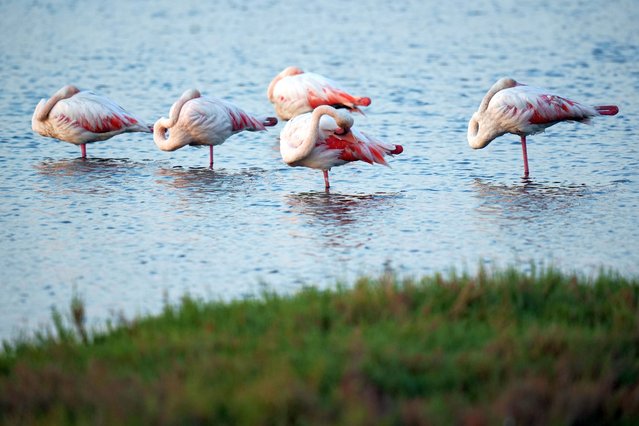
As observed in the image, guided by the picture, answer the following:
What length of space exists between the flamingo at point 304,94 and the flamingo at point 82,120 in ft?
5.74

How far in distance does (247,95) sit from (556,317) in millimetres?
9717

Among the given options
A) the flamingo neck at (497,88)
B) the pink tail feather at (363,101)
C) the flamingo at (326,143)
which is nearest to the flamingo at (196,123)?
the flamingo at (326,143)

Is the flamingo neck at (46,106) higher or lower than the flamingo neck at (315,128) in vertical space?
higher

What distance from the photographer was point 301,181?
35.1 feet

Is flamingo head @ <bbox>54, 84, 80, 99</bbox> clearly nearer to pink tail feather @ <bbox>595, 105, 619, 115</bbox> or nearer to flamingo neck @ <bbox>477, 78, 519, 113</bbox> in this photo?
flamingo neck @ <bbox>477, 78, 519, 113</bbox>

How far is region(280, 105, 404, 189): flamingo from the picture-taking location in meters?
9.95

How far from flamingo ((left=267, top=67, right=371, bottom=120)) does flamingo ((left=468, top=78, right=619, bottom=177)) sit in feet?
5.94

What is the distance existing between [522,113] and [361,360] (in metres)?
5.96

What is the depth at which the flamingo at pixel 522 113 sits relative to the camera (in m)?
10.5

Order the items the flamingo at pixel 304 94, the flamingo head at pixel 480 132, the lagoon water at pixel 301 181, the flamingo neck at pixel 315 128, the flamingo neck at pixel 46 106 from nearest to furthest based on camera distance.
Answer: the lagoon water at pixel 301 181 → the flamingo neck at pixel 315 128 → the flamingo head at pixel 480 132 → the flamingo neck at pixel 46 106 → the flamingo at pixel 304 94

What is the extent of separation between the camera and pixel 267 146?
12.5 metres

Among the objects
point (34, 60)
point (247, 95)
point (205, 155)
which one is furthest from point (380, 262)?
point (34, 60)

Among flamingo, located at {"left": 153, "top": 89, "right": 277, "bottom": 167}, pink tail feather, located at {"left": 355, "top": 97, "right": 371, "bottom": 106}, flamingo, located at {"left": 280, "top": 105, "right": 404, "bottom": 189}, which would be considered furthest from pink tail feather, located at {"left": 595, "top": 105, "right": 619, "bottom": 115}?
flamingo, located at {"left": 153, "top": 89, "right": 277, "bottom": 167}

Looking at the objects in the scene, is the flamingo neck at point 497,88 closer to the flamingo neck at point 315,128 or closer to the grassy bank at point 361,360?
the flamingo neck at point 315,128
